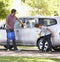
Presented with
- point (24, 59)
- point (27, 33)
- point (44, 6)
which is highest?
point (44, 6)

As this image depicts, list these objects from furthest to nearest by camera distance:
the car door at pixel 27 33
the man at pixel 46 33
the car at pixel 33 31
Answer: the car door at pixel 27 33
the car at pixel 33 31
the man at pixel 46 33

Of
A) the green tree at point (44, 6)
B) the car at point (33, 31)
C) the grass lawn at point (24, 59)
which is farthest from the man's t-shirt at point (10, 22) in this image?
the green tree at point (44, 6)

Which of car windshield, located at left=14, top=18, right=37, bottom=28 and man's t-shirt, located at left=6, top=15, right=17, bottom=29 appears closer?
man's t-shirt, located at left=6, top=15, right=17, bottom=29

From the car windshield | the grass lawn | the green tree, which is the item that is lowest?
the grass lawn

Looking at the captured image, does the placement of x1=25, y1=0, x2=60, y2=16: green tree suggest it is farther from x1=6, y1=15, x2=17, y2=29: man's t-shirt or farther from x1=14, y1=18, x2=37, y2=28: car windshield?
x1=6, y1=15, x2=17, y2=29: man's t-shirt

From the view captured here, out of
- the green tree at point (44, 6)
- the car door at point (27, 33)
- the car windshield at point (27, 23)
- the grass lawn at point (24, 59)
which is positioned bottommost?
the grass lawn at point (24, 59)

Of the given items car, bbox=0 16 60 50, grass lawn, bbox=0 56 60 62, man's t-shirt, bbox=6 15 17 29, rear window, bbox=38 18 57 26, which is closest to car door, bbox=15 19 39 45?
car, bbox=0 16 60 50

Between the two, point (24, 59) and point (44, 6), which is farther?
point (44, 6)

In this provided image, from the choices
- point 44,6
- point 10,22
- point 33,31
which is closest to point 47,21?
point 33,31

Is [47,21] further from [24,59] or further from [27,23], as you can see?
[24,59]

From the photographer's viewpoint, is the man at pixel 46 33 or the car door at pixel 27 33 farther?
the car door at pixel 27 33

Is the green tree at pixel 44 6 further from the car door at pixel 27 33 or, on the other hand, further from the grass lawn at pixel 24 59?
the grass lawn at pixel 24 59

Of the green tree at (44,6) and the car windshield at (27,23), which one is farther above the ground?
the green tree at (44,6)

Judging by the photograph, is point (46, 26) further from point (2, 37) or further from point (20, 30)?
point (2, 37)
